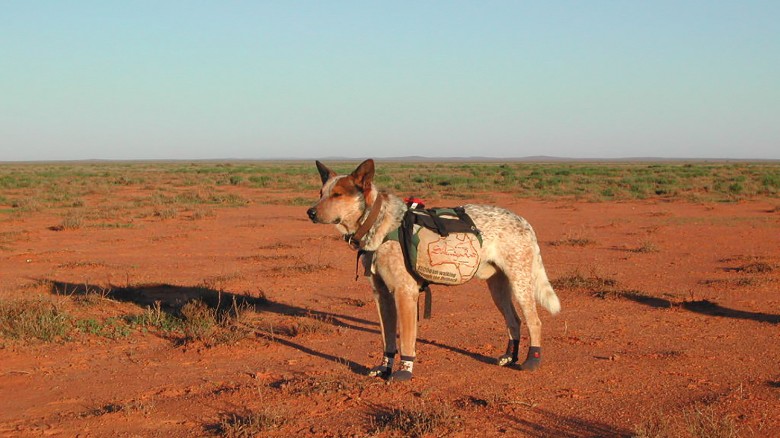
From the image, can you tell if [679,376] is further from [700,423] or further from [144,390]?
[144,390]

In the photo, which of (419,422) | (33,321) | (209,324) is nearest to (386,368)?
(419,422)

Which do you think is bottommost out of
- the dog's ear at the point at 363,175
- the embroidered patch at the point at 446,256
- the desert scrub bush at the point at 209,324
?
the desert scrub bush at the point at 209,324

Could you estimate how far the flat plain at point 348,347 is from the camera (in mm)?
5309

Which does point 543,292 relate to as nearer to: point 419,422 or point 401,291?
point 401,291

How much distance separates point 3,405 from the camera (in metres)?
5.86

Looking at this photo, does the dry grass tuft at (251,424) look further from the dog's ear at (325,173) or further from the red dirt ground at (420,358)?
the dog's ear at (325,173)

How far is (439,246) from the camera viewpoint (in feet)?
20.6

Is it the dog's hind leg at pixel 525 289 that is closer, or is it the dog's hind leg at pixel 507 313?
the dog's hind leg at pixel 525 289

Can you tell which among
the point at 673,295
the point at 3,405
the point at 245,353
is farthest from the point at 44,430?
the point at 673,295

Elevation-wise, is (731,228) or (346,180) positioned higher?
(346,180)

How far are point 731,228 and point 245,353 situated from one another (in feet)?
50.8

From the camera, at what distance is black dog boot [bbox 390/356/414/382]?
6.21 metres

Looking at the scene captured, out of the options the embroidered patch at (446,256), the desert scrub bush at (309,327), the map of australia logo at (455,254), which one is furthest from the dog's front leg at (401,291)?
the desert scrub bush at (309,327)

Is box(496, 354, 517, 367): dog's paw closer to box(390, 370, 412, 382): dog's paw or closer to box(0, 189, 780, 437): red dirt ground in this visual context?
box(0, 189, 780, 437): red dirt ground
